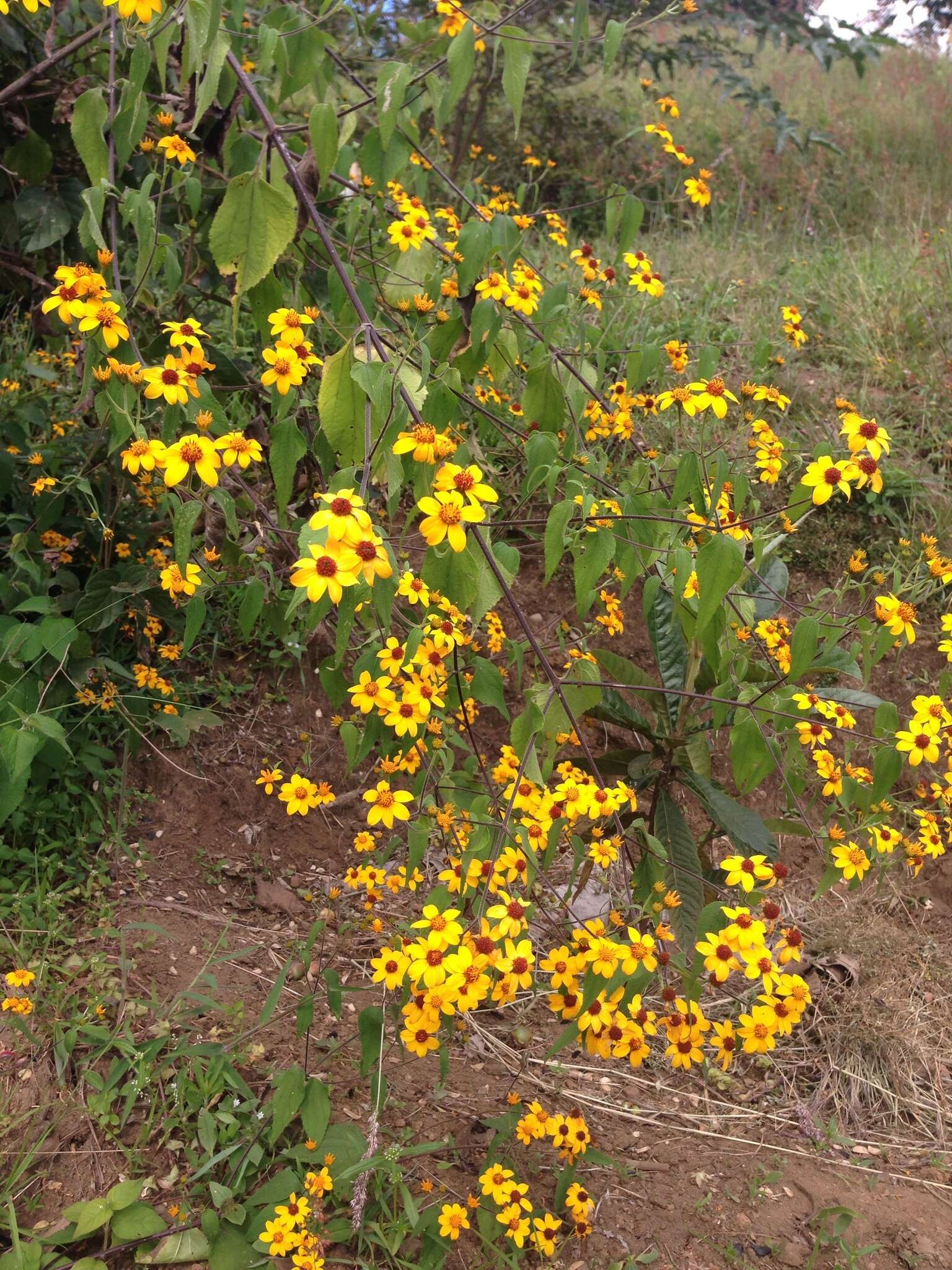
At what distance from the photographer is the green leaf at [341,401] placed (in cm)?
122

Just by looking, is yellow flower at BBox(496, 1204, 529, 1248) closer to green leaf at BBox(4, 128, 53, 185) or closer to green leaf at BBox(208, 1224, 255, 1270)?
green leaf at BBox(208, 1224, 255, 1270)

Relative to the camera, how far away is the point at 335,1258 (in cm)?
149

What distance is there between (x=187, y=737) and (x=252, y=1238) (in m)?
1.01

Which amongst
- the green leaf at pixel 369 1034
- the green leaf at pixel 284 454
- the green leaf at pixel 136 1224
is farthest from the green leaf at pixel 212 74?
the green leaf at pixel 136 1224

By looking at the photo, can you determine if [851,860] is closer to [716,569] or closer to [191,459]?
[716,569]

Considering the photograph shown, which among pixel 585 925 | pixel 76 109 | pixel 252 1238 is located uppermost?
pixel 76 109

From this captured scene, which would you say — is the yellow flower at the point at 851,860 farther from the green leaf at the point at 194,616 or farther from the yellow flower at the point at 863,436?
the green leaf at the point at 194,616

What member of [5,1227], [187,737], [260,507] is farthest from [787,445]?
[5,1227]

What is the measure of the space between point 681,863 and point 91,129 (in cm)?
168

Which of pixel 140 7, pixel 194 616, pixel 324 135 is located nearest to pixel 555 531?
pixel 194 616

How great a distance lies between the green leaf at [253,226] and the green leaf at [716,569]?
67 cm

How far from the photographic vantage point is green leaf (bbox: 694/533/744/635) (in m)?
1.15

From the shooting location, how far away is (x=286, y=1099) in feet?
5.01

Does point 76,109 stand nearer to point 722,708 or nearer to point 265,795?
point 722,708
